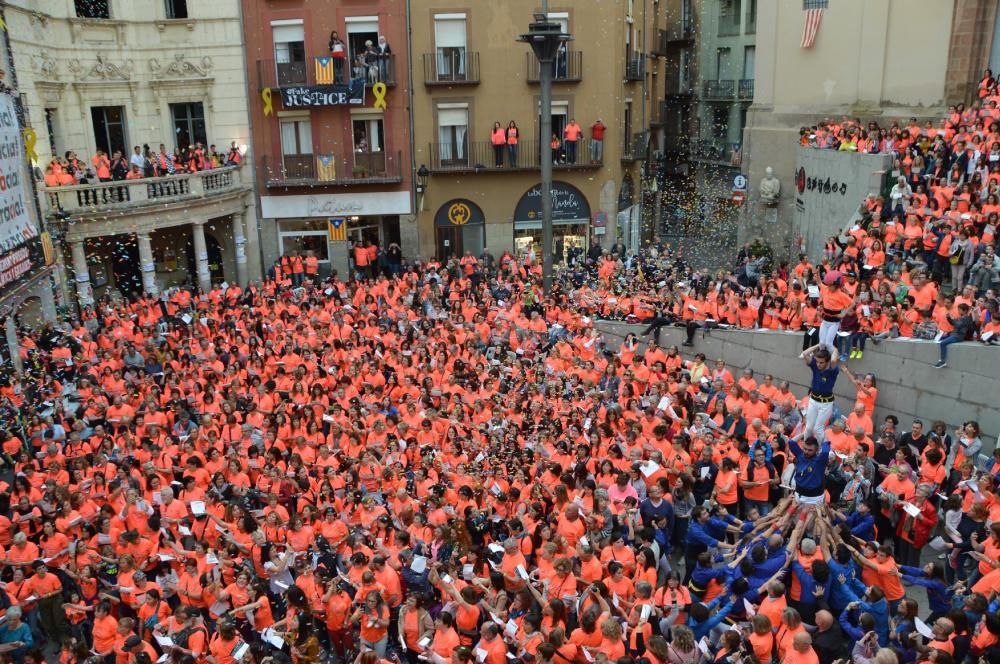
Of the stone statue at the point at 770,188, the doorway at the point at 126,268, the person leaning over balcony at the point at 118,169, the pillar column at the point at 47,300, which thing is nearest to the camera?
the pillar column at the point at 47,300

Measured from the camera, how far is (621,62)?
3108 cm

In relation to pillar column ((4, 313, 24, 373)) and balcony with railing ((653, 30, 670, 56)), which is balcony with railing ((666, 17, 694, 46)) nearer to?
balcony with railing ((653, 30, 670, 56))

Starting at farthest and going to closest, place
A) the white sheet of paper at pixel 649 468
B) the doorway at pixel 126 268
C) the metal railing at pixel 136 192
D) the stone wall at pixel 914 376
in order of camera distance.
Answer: the doorway at pixel 126 268 → the metal railing at pixel 136 192 → the stone wall at pixel 914 376 → the white sheet of paper at pixel 649 468

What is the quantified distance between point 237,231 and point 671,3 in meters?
24.3

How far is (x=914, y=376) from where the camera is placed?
48.3 ft

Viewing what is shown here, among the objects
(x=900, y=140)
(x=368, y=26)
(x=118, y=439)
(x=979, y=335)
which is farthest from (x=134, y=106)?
(x=979, y=335)

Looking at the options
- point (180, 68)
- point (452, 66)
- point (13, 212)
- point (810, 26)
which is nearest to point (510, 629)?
point (13, 212)

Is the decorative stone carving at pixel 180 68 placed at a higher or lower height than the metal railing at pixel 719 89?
higher

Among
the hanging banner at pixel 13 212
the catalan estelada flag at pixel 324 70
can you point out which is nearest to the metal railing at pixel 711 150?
the catalan estelada flag at pixel 324 70

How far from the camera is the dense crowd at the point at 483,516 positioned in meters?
9.16

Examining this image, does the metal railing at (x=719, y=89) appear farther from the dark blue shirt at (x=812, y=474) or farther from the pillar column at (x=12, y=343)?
the dark blue shirt at (x=812, y=474)

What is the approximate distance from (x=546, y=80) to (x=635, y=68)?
11987 mm

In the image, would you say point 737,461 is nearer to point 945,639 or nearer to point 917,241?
point 945,639

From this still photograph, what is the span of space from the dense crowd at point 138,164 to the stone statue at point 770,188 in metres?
16.5
